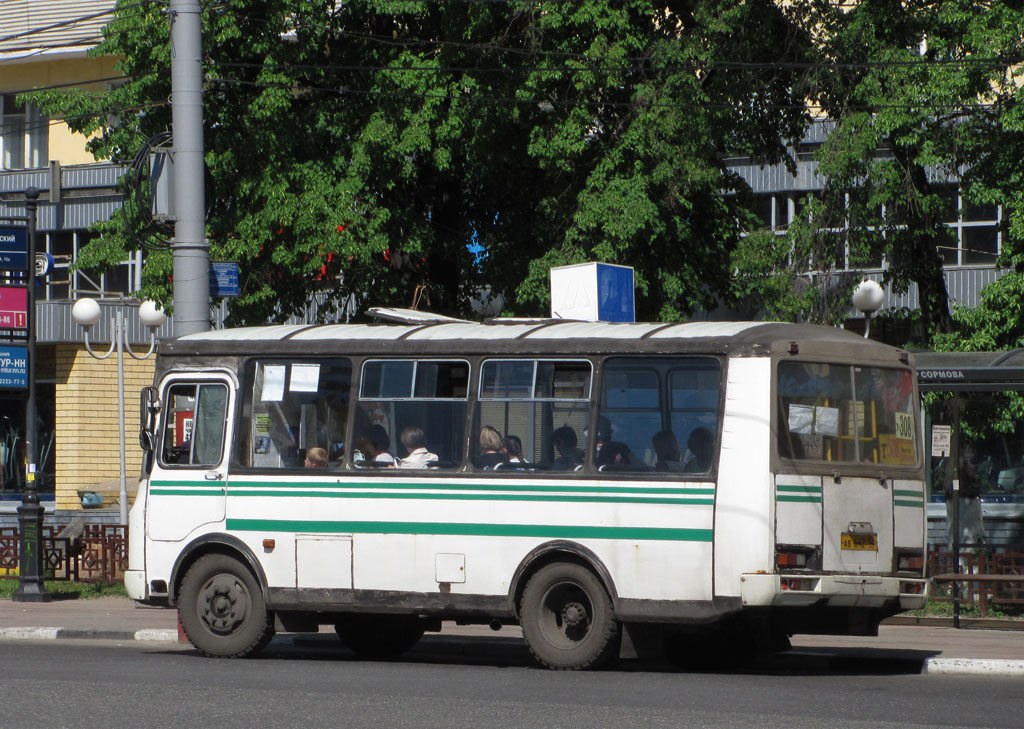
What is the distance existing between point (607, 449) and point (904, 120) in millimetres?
9357

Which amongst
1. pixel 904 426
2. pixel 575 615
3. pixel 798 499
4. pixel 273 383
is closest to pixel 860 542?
pixel 798 499

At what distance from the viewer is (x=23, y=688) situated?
1198 centimetres

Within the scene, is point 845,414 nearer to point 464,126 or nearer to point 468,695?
point 468,695

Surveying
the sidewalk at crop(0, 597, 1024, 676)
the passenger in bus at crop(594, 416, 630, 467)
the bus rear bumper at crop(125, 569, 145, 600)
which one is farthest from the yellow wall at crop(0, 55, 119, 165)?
the passenger in bus at crop(594, 416, 630, 467)

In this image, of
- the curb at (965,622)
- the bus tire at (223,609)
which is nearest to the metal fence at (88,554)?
the bus tire at (223,609)

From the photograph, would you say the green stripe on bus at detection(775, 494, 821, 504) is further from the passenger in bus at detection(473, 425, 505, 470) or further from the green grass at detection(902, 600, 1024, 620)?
the green grass at detection(902, 600, 1024, 620)

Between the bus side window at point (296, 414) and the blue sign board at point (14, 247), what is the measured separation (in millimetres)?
9456

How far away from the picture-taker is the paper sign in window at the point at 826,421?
13.2m

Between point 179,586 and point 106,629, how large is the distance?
11.2 feet

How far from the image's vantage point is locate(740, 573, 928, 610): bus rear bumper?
12.6m

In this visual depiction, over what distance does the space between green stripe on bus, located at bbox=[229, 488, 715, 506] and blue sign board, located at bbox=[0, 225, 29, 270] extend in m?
9.70

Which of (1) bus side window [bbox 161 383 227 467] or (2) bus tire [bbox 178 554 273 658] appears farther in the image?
(1) bus side window [bbox 161 383 227 467]

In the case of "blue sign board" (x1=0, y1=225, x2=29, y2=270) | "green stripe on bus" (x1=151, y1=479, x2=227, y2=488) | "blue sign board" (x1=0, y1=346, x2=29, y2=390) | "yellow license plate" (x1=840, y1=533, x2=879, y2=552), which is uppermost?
"blue sign board" (x1=0, y1=225, x2=29, y2=270)

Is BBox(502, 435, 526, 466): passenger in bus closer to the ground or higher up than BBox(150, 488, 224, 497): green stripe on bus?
higher up
